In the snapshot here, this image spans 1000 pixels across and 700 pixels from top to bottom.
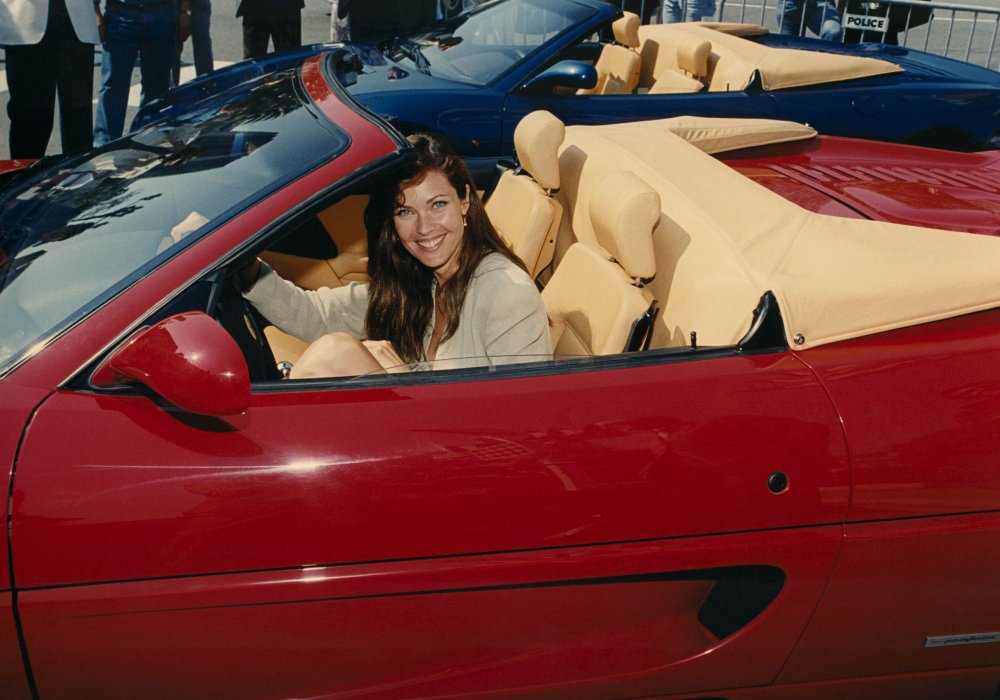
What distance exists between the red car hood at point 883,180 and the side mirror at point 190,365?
1662 mm

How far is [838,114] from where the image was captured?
17.4ft

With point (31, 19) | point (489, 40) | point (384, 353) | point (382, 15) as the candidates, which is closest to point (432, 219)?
point (384, 353)

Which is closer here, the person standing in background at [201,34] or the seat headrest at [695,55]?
the seat headrest at [695,55]

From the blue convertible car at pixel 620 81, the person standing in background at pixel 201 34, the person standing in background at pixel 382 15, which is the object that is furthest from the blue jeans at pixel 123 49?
the blue convertible car at pixel 620 81

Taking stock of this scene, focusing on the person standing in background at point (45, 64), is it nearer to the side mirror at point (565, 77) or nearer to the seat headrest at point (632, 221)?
the side mirror at point (565, 77)

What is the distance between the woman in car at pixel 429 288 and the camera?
8.61 feet

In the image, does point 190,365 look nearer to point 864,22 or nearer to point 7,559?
point 7,559

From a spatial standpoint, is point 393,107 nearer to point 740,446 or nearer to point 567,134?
point 567,134

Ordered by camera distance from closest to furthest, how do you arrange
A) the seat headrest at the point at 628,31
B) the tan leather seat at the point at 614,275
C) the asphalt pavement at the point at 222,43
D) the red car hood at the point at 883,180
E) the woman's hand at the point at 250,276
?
the tan leather seat at the point at 614,275
the woman's hand at the point at 250,276
the red car hood at the point at 883,180
the seat headrest at the point at 628,31
the asphalt pavement at the point at 222,43

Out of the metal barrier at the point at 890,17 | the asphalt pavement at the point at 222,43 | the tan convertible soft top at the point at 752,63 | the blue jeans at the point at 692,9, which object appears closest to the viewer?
the tan convertible soft top at the point at 752,63

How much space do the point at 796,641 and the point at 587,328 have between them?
875 millimetres

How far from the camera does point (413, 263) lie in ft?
9.58

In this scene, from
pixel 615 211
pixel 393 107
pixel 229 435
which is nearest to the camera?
pixel 229 435

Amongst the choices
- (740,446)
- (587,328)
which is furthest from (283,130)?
(740,446)
